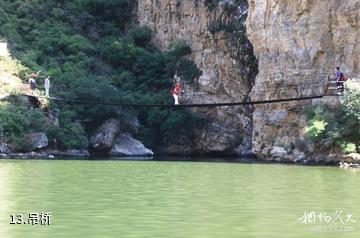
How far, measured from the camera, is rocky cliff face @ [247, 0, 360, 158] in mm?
31469

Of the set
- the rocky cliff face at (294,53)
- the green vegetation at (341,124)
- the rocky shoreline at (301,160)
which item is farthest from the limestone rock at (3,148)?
the green vegetation at (341,124)

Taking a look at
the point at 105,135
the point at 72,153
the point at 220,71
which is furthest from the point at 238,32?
the point at 72,153

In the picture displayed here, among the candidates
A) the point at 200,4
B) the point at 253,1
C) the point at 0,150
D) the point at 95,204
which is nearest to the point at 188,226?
the point at 95,204

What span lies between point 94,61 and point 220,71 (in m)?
8.25

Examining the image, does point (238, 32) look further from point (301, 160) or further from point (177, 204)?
Answer: point (177, 204)

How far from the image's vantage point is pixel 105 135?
39281 mm

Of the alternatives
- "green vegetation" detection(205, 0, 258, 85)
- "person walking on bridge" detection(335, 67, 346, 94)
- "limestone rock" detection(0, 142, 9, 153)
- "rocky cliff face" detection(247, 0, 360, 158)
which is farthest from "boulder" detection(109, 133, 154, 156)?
"person walking on bridge" detection(335, 67, 346, 94)

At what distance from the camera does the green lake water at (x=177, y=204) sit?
1028 cm

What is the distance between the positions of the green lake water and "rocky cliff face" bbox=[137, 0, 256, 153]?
2183cm

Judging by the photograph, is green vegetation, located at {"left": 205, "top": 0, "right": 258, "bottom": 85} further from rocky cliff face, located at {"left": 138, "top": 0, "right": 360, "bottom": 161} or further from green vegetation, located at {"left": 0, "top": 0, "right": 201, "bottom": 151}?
green vegetation, located at {"left": 0, "top": 0, "right": 201, "bottom": 151}

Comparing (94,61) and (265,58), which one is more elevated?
(265,58)

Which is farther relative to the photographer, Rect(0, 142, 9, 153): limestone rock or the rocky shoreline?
Rect(0, 142, 9, 153): limestone rock

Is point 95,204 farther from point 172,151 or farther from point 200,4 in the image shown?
point 200,4

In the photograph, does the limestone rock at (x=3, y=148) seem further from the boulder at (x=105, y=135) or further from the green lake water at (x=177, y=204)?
the green lake water at (x=177, y=204)
